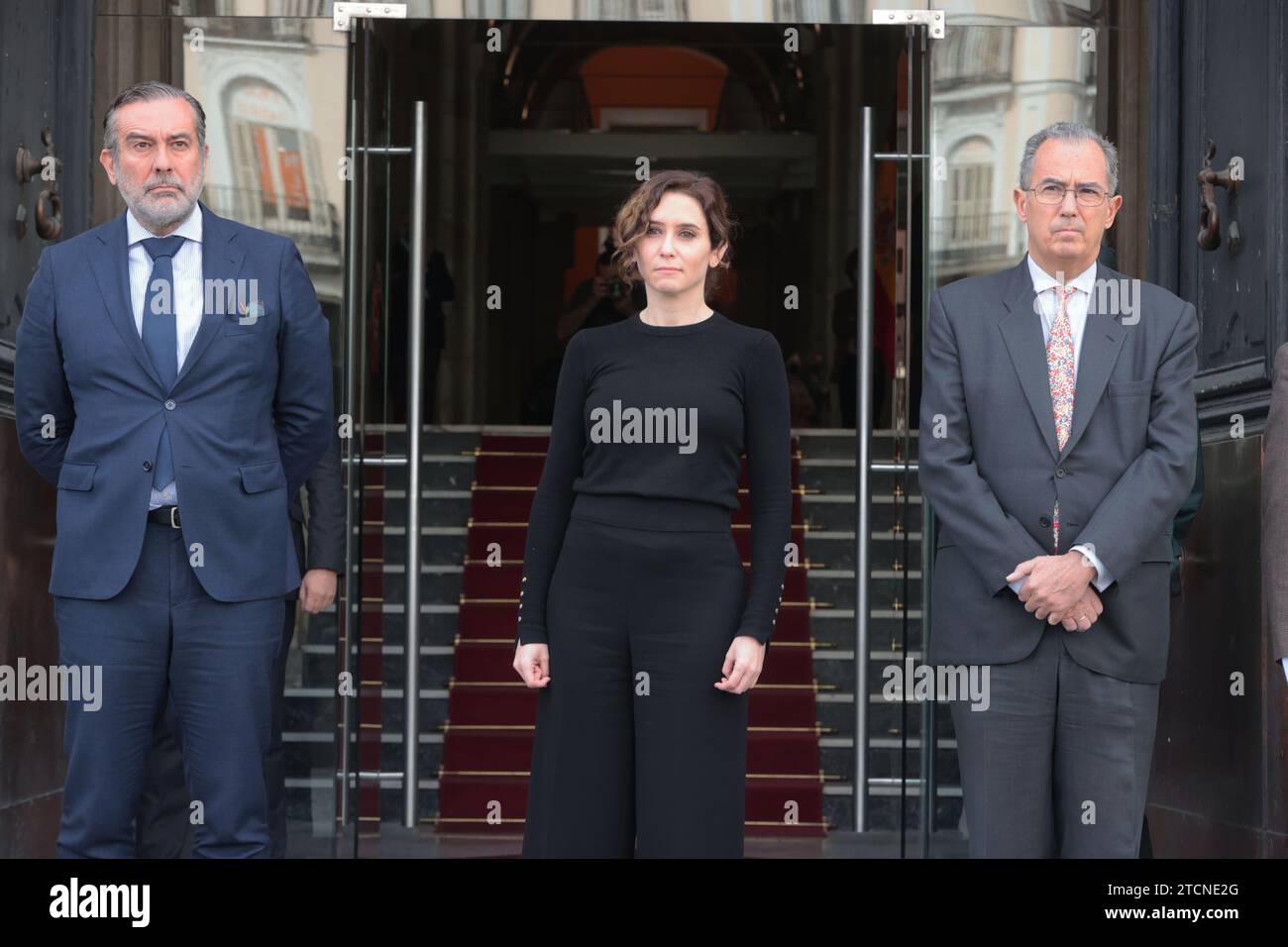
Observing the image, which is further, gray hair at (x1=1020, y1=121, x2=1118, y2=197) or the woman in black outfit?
gray hair at (x1=1020, y1=121, x2=1118, y2=197)

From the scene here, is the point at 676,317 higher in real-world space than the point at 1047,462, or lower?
higher

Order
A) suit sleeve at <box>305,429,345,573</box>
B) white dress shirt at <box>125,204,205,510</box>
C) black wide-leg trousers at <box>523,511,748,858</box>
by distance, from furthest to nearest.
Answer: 1. suit sleeve at <box>305,429,345,573</box>
2. white dress shirt at <box>125,204,205,510</box>
3. black wide-leg trousers at <box>523,511,748,858</box>

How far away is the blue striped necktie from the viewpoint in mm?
3723

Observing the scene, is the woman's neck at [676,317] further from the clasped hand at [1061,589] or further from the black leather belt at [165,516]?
the black leather belt at [165,516]

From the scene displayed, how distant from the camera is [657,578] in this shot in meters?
3.56

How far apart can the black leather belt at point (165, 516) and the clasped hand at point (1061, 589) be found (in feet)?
5.73

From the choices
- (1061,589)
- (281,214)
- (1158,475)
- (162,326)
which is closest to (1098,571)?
(1061,589)

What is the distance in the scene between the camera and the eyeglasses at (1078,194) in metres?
3.77

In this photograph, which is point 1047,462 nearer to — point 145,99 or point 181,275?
point 181,275

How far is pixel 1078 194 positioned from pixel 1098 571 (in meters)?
0.82

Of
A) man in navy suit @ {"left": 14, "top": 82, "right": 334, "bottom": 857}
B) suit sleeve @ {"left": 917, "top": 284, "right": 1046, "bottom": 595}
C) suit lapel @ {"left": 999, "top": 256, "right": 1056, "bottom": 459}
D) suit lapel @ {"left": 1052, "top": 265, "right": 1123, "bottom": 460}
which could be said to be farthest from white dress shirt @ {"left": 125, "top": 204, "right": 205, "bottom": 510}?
suit lapel @ {"left": 1052, "top": 265, "right": 1123, "bottom": 460}

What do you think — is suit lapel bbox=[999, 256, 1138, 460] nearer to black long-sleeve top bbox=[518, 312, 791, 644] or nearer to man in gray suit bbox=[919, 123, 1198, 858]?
man in gray suit bbox=[919, 123, 1198, 858]
